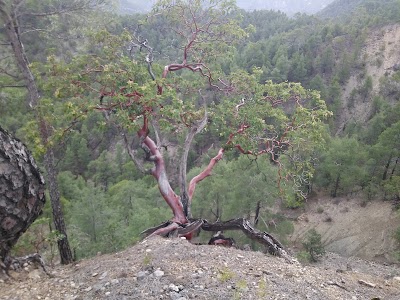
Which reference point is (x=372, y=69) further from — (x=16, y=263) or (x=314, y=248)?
(x=16, y=263)

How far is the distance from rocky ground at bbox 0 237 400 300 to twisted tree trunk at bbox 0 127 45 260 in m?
0.72

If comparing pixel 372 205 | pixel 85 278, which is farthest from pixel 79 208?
pixel 372 205

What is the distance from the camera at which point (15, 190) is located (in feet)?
15.4

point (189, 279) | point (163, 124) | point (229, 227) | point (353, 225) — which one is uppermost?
point (163, 124)

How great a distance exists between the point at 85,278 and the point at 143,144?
9.77 ft

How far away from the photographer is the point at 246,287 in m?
4.50

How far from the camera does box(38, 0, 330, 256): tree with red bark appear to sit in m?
6.52

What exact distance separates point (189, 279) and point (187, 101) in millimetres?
3826

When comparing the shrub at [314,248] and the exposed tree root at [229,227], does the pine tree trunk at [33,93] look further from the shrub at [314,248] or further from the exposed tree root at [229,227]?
the shrub at [314,248]

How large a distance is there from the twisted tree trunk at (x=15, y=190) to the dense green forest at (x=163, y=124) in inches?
39.7

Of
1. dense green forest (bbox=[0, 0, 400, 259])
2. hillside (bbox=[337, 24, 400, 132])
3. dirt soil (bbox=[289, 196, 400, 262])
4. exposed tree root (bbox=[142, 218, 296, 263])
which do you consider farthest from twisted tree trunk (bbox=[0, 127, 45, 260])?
hillside (bbox=[337, 24, 400, 132])

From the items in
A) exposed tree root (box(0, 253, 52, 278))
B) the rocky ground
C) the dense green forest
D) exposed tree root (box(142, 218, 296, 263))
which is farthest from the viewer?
the dense green forest

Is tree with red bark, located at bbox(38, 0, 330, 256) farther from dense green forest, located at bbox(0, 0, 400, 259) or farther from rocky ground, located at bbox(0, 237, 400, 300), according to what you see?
rocky ground, located at bbox(0, 237, 400, 300)

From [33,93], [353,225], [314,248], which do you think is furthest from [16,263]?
[353,225]
